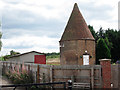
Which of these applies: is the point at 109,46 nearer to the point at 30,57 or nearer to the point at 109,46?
the point at 109,46

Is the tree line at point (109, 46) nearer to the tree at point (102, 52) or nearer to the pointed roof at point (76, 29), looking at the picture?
the tree at point (102, 52)

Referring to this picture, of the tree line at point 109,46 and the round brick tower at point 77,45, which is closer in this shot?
the round brick tower at point 77,45

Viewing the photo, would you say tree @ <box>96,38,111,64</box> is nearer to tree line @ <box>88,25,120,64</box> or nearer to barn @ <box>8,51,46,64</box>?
tree line @ <box>88,25,120,64</box>

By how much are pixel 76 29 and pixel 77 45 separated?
2825 millimetres

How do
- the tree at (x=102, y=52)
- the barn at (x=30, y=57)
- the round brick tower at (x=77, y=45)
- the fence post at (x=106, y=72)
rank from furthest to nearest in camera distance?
the tree at (x=102, y=52) → the barn at (x=30, y=57) → the round brick tower at (x=77, y=45) → the fence post at (x=106, y=72)

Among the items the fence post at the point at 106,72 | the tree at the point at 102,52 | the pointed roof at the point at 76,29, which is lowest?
the fence post at the point at 106,72

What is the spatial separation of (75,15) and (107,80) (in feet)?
58.5

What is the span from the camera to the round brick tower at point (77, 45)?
25.1m

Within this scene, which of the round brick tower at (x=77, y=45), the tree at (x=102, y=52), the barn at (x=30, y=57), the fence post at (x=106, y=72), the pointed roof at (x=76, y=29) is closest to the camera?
the fence post at (x=106, y=72)

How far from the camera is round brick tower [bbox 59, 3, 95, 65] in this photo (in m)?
25.1

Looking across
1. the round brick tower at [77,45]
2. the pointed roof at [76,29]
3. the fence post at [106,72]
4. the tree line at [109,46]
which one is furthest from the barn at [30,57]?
the fence post at [106,72]

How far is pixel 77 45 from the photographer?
25031mm

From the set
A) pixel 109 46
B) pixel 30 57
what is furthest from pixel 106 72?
pixel 109 46

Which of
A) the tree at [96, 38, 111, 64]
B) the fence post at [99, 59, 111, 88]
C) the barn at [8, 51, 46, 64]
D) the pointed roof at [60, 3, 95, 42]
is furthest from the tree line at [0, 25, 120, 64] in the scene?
the fence post at [99, 59, 111, 88]
